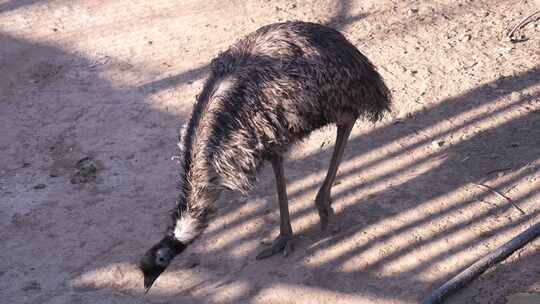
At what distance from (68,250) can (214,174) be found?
4.48ft

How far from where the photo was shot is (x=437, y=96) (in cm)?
577

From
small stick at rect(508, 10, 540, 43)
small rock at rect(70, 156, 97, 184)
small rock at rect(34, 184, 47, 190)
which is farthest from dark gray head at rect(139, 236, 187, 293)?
small stick at rect(508, 10, 540, 43)

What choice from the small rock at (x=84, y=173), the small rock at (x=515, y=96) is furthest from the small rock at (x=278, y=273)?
the small rock at (x=515, y=96)

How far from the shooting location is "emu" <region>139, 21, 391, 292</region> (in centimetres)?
407

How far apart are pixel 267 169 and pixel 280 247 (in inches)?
36.2

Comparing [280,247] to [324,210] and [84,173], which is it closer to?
[324,210]

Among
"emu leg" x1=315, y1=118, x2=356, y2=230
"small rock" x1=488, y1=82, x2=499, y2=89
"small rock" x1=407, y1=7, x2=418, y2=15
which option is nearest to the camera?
"emu leg" x1=315, y1=118, x2=356, y2=230

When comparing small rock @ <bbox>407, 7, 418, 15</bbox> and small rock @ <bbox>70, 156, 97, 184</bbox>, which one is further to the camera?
small rock @ <bbox>407, 7, 418, 15</bbox>

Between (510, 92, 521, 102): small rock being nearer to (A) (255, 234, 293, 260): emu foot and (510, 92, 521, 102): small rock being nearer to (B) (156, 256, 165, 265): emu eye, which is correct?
(A) (255, 234, 293, 260): emu foot

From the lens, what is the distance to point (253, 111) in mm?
4121

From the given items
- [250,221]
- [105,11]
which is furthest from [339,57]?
[105,11]

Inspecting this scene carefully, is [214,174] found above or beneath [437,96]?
above

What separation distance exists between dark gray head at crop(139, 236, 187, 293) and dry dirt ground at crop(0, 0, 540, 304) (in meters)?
0.36

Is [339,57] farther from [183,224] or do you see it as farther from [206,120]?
[183,224]
